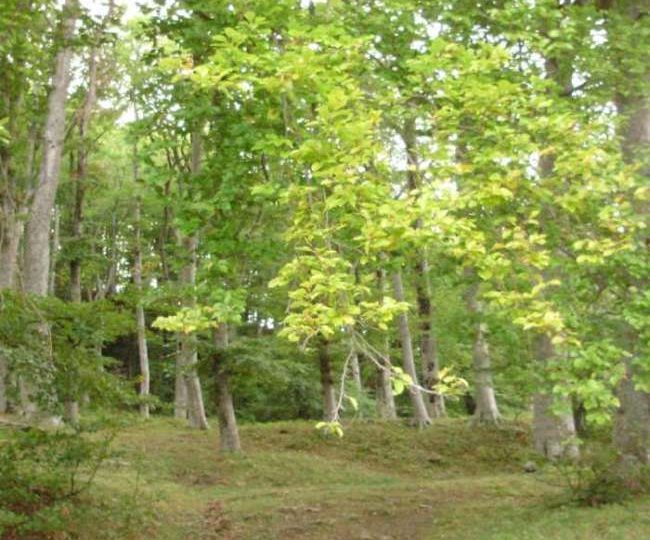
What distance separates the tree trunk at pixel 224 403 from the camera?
1519cm

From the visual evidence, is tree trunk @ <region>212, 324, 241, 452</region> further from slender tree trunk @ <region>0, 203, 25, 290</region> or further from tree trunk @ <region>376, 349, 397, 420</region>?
tree trunk @ <region>376, 349, 397, 420</region>

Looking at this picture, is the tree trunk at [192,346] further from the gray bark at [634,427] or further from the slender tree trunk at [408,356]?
the gray bark at [634,427]

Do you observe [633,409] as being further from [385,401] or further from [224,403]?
[385,401]

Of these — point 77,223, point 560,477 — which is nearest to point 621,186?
point 560,477

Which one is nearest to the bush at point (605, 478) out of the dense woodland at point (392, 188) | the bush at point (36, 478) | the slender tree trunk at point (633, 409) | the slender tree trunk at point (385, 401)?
the dense woodland at point (392, 188)

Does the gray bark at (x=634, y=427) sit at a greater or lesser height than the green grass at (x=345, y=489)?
greater

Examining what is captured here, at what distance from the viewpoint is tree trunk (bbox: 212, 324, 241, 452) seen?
15.2m

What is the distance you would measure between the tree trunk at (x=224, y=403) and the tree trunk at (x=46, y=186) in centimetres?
352

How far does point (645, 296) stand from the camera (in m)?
6.31

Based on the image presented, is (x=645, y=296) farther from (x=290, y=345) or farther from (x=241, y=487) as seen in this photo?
(x=290, y=345)

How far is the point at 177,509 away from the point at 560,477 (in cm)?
587

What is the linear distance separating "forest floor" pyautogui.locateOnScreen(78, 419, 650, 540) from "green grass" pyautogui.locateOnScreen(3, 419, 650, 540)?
0.03 m

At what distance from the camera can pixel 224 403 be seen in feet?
50.3

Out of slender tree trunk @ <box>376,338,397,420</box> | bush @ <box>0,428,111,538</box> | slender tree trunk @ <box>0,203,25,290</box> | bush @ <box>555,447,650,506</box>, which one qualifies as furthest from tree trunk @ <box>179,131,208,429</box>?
bush @ <box>555,447,650,506</box>
